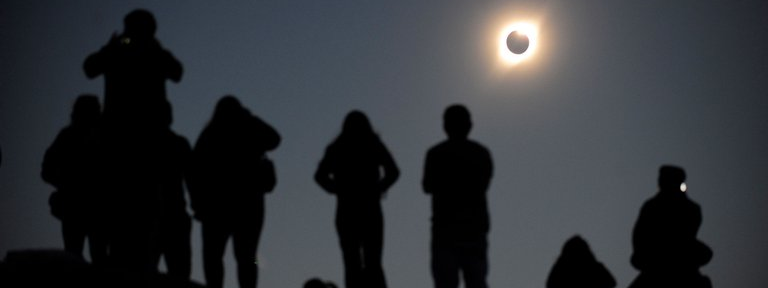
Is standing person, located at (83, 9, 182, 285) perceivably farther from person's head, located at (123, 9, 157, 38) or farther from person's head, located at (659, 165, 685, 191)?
person's head, located at (659, 165, 685, 191)

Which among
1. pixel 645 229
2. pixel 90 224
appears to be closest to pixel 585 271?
pixel 645 229

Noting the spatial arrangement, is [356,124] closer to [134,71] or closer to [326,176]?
[326,176]

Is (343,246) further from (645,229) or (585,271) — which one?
(645,229)

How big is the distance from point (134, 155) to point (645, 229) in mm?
5235

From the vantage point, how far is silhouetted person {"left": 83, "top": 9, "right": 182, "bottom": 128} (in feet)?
30.9

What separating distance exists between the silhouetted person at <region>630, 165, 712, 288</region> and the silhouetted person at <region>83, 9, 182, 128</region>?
5084mm

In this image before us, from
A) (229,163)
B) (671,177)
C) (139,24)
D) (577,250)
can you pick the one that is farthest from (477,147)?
(139,24)

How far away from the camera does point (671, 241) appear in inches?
419

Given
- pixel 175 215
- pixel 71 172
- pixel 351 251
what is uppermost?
pixel 71 172

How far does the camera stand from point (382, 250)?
34.2 feet

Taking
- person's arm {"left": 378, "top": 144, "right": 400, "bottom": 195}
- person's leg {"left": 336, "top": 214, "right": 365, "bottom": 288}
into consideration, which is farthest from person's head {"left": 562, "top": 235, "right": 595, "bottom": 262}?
person's leg {"left": 336, "top": 214, "right": 365, "bottom": 288}

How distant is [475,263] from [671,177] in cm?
224

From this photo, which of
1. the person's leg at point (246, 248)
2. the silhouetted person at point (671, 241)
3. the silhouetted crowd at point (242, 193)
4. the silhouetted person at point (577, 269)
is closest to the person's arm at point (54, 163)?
the silhouetted crowd at point (242, 193)

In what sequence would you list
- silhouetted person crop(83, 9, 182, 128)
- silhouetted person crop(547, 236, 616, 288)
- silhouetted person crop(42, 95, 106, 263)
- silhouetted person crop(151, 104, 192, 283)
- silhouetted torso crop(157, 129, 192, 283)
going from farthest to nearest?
silhouetted person crop(42, 95, 106, 263) < silhouetted person crop(547, 236, 616, 288) < silhouetted torso crop(157, 129, 192, 283) < silhouetted person crop(151, 104, 192, 283) < silhouetted person crop(83, 9, 182, 128)
